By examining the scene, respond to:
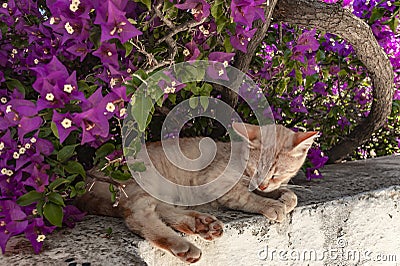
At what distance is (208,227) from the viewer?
4.63ft

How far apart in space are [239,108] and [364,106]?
3.30 ft

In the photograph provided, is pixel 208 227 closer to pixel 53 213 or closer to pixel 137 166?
pixel 137 166

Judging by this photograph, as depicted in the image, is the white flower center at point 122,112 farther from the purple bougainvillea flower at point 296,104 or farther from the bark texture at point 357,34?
the purple bougainvillea flower at point 296,104

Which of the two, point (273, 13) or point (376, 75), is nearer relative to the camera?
point (273, 13)

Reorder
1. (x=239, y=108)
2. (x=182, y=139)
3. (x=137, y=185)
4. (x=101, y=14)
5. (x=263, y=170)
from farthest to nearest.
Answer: (x=239, y=108), (x=182, y=139), (x=263, y=170), (x=137, y=185), (x=101, y=14)

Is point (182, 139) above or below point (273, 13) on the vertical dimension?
below

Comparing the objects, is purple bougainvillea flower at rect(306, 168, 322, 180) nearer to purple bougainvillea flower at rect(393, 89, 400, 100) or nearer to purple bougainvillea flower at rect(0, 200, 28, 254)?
purple bougainvillea flower at rect(393, 89, 400, 100)

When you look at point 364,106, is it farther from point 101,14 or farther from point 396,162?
point 101,14

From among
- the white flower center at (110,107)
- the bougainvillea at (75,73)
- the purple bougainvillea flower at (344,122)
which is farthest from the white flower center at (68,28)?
the purple bougainvillea flower at (344,122)

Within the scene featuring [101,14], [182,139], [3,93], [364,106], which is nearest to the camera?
[101,14]

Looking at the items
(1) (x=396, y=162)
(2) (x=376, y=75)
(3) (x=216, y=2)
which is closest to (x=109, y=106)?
(3) (x=216, y=2)

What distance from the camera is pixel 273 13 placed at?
1.82 m

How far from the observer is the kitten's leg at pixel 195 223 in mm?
1395

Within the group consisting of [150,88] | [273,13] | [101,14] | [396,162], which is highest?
[273,13]
